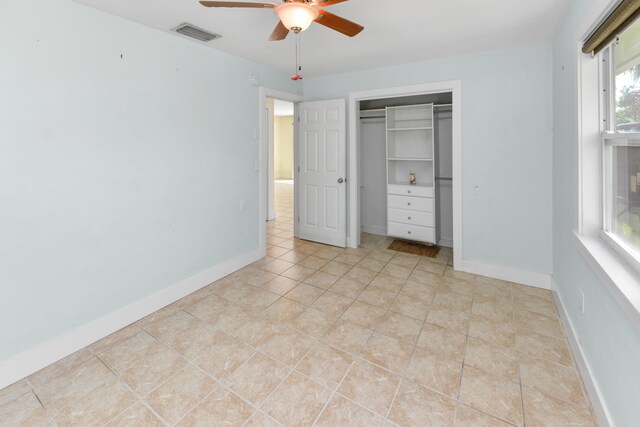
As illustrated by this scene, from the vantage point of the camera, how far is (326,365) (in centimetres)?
197

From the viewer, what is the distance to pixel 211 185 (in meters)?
3.21

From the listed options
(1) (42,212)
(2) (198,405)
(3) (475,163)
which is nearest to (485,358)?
(2) (198,405)

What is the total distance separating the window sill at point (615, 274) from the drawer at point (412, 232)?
227 cm

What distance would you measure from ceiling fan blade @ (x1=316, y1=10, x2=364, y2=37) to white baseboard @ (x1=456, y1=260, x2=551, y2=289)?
2727 millimetres

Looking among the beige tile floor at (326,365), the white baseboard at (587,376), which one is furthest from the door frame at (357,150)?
the white baseboard at (587,376)

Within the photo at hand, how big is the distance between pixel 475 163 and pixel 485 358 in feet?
6.79

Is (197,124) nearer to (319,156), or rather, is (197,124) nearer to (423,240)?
(319,156)

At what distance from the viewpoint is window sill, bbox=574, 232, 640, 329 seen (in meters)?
1.17

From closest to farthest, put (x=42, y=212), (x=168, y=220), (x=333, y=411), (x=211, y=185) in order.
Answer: (x=333, y=411) → (x=42, y=212) → (x=168, y=220) → (x=211, y=185)

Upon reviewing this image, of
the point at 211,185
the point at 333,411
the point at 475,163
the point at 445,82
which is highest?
the point at 445,82

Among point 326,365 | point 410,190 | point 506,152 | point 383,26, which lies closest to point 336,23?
point 383,26

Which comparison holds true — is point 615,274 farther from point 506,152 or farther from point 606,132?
point 506,152

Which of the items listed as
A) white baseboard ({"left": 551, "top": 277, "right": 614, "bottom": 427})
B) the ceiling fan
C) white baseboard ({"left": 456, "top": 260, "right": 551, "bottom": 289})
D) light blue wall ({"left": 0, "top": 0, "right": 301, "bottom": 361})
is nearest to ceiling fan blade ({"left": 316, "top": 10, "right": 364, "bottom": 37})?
the ceiling fan

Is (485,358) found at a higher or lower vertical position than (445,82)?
lower
